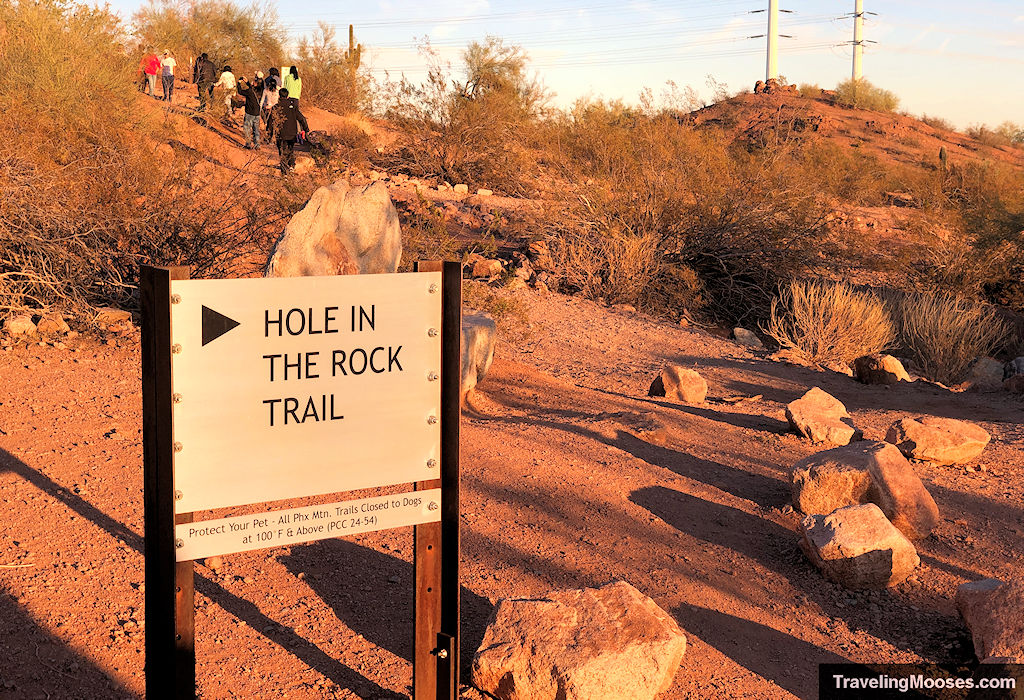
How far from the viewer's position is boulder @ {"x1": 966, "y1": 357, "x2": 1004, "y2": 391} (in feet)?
38.5

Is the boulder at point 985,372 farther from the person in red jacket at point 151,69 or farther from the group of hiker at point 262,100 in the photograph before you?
the person in red jacket at point 151,69

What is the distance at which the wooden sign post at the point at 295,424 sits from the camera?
107 inches

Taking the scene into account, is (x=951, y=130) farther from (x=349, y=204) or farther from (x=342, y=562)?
(x=342, y=562)

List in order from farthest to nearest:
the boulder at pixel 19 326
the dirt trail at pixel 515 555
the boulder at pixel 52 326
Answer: the boulder at pixel 52 326, the boulder at pixel 19 326, the dirt trail at pixel 515 555

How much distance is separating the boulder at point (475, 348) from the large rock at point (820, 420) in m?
2.49

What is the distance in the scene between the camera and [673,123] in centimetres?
1812

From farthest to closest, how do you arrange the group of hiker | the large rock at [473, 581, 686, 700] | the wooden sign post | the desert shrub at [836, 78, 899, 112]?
the desert shrub at [836, 78, 899, 112]
the group of hiker
the large rock at [473, 581, 686, 700]
the wooden sign post

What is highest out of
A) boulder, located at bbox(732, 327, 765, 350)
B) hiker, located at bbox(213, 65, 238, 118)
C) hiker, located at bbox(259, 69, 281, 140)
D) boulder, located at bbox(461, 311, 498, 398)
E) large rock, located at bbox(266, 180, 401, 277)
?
hiker, located at bbox(213, 65, 238, 118)

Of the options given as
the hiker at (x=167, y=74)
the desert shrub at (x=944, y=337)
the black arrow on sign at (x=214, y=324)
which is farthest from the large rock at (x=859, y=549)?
the hiker at (x=167, y=74)

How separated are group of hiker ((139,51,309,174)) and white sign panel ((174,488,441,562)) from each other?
11847 millimetres

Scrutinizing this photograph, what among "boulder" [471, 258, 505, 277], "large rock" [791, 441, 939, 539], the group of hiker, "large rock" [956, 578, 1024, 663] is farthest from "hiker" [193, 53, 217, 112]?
"large rock" [956, 578, 1024, 663]

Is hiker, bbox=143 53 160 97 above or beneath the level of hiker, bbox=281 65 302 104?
above

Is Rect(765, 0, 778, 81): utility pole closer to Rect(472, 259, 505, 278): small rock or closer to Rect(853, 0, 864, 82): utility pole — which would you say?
Rect(853, 0, 864, 82): utility pole

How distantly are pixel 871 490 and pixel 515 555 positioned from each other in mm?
2032
